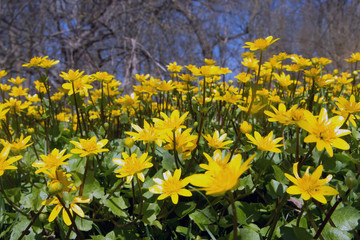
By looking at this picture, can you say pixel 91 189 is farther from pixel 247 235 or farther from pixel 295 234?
pixel 295 234

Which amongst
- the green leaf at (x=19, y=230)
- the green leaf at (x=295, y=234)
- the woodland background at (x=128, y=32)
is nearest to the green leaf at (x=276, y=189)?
the green leaf at (x=295, y=234)

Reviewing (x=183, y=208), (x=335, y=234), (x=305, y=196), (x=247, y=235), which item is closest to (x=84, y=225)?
(x=183, y=208)

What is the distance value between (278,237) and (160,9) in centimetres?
669

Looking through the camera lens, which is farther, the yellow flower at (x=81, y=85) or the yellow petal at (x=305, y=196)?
the yellow flower at (x=81, y=85)

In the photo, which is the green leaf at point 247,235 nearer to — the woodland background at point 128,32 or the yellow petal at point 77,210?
the yellow petal at point 77,210

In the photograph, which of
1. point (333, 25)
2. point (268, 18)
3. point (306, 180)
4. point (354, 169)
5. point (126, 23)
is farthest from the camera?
point (333, 25)

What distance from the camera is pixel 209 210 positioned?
1275 millimetres

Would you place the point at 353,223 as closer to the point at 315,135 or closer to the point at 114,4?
the point at 315,135

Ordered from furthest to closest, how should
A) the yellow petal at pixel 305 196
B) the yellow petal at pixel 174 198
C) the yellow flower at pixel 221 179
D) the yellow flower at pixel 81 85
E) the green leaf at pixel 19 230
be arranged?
the yellow flower at pixel 81 85, the green leaf at pixel 19 230, the yellow petal at pixel 174 198, the yellow petal at pixel 305 196, the yellow flower at pixel 221 179

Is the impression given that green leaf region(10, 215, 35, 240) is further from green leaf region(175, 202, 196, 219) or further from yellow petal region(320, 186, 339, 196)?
yellow petal region(320, 186, 339, 196)

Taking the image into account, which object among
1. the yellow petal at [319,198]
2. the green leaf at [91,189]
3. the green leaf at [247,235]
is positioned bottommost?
the green leaf at [247,235]

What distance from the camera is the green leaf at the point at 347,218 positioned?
116 centimetres

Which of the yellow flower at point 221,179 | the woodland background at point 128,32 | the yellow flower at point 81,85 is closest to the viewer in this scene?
the yellow flower at point 221,179

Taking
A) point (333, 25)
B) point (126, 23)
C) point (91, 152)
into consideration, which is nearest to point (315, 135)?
point (91, 152)
